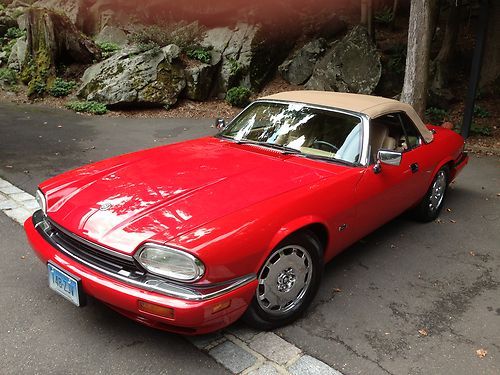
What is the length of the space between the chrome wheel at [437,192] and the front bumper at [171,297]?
294 cm

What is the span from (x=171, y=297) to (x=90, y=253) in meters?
0.64

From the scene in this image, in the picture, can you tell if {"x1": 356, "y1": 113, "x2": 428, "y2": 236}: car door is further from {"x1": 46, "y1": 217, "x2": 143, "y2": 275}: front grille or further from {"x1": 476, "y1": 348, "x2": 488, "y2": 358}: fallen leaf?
{"x1": 46, "y1": 217, "x2": 143, "y2": 275}: front grille

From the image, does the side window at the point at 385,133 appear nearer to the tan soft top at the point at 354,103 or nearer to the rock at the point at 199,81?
the tan soft top at the point at 354,103

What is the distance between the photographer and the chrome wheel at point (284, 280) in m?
2.80

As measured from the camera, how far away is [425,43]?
294 inches

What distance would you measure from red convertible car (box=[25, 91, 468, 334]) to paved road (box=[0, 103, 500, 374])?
0.28 m

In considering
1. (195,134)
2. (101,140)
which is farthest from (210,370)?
(195,134)

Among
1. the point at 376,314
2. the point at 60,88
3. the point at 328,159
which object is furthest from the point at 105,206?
the point at 60,88

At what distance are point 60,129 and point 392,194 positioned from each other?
7.06 m

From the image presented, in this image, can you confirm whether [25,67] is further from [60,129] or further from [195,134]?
[195,134]

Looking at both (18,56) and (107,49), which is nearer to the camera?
(18,56)

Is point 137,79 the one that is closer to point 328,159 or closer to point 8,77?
point 8,77

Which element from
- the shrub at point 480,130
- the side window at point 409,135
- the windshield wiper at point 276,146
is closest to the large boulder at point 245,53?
the shrub at point 480,130

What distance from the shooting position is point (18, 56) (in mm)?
12383
